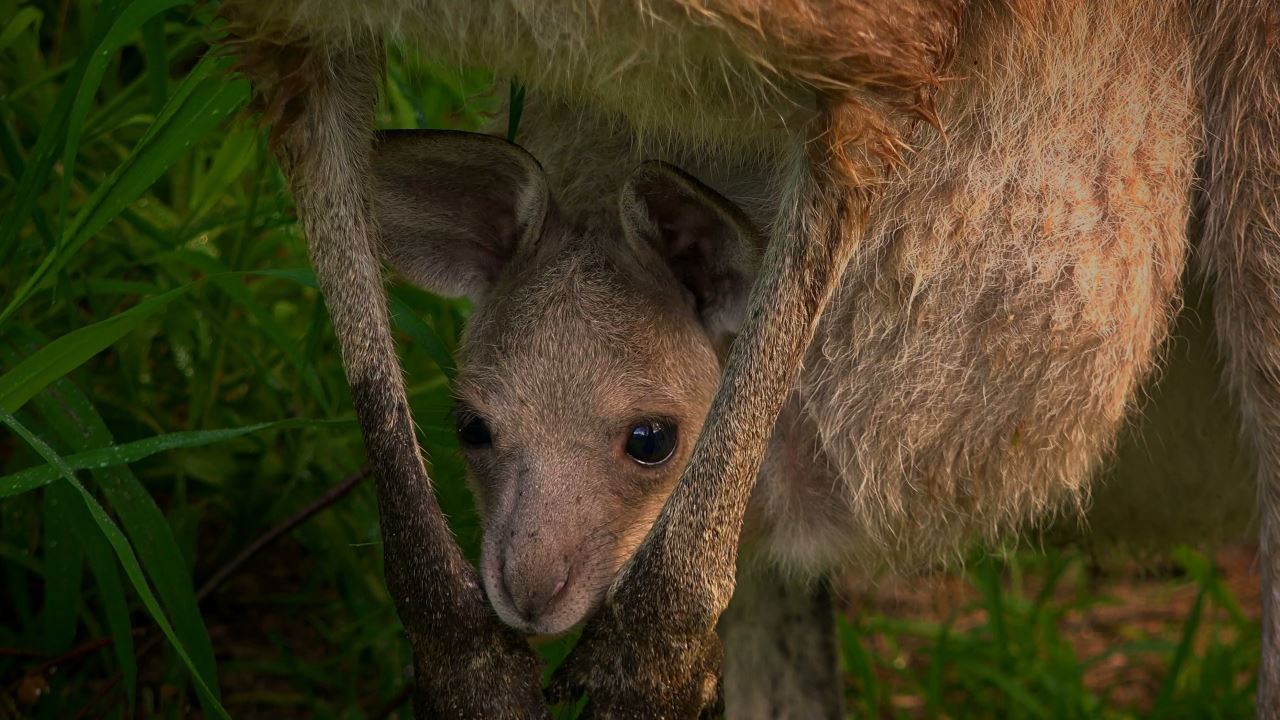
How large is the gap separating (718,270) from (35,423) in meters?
1.28

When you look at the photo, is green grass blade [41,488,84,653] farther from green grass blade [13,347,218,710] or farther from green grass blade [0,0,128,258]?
green grass blade [0,0,128,258]

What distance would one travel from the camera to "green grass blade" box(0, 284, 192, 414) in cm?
265

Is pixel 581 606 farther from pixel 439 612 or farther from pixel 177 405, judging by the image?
pixel 177 405

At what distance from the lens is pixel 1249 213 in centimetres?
286

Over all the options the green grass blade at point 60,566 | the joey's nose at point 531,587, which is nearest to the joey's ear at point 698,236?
the joey's nose at point 531,587

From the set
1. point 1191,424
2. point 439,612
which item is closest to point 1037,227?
point 1191,424

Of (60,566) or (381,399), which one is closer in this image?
(381,399)

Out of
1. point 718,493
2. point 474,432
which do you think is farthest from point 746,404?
point 474,432

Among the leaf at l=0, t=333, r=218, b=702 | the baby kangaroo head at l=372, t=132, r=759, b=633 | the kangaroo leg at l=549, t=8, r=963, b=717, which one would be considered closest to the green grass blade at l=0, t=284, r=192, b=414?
the leaf at l=0, t=333, r=218, b=702

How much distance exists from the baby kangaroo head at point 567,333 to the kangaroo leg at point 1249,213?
897 millimetres

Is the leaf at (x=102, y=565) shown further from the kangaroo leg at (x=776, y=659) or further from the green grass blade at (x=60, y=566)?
the kangaroo leg at (x=776, y=659)

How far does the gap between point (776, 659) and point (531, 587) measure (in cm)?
155

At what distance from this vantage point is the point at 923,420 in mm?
2904

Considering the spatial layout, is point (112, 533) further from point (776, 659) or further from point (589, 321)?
point (776, 659)
